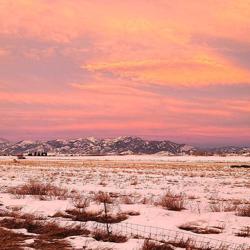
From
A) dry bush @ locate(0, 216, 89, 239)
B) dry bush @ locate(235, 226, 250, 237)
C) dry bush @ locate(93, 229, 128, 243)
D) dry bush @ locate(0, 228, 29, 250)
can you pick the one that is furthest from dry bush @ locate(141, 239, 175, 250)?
dry bush @ locate(235, 226, 250, 237)

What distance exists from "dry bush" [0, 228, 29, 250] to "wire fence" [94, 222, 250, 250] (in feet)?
6.18

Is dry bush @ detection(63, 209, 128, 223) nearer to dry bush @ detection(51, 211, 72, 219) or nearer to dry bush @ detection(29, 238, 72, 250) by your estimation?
dry bush @ detection(51, 211, 72, 219)

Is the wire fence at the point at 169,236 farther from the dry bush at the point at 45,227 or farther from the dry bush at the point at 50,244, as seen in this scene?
the dry bush at the point at 50,244

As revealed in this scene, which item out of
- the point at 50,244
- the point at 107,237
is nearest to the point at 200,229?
the point at 107,237

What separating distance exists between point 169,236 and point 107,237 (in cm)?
129

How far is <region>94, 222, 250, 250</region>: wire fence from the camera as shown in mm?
8555

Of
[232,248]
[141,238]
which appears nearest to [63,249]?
[141,238]

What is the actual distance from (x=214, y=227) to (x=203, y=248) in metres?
2.49

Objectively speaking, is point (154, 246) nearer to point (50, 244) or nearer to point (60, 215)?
point (50, 244)

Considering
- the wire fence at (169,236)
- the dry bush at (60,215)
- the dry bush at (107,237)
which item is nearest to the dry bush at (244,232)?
the wire fence at (169,236)

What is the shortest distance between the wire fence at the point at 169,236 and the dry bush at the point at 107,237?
29 centimetres

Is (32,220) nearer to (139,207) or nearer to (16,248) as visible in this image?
(16,248)

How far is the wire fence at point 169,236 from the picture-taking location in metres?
8.55

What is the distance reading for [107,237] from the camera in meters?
8.94
